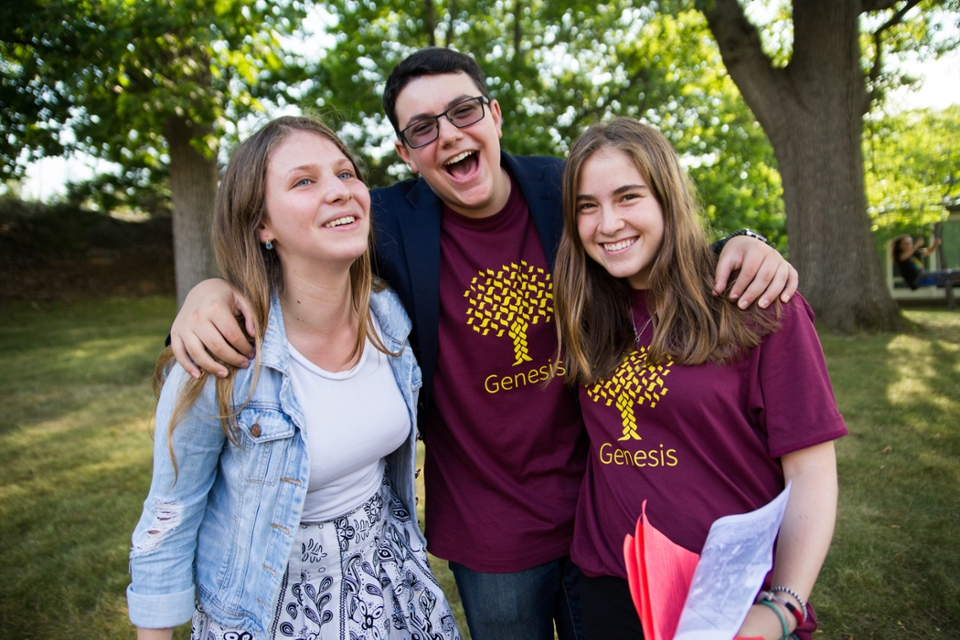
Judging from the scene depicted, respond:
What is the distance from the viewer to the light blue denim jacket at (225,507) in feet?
5.74

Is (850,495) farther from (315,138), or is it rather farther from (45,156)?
(45,156)

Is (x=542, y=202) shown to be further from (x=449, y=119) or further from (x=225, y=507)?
(x=225, y=507)

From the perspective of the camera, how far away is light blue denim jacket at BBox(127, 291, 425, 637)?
5.74ft

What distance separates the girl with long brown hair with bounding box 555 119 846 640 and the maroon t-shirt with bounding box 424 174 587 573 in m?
0.19

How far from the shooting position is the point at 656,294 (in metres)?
1.94

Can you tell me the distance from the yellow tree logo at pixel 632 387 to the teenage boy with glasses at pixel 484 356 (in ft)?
1.15

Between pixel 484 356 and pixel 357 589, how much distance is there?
879mm

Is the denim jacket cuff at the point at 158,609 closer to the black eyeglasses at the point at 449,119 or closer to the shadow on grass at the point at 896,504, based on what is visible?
the black eyeglasses at the point at 449,119

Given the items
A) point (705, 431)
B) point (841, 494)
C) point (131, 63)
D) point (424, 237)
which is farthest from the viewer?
point (131, 63)

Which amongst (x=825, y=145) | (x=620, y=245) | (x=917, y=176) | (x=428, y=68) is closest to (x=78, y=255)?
(x=825, y=145)

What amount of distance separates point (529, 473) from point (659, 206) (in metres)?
1.05

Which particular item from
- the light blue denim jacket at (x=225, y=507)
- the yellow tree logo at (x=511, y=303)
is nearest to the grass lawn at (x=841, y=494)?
the light blue denim jacket at (x=225, y=507)

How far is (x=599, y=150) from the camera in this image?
1.98 m

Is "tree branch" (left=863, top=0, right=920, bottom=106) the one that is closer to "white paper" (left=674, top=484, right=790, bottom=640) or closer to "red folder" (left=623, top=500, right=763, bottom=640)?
"white paper" (left=674, top=484, right=790, bottom=640)
